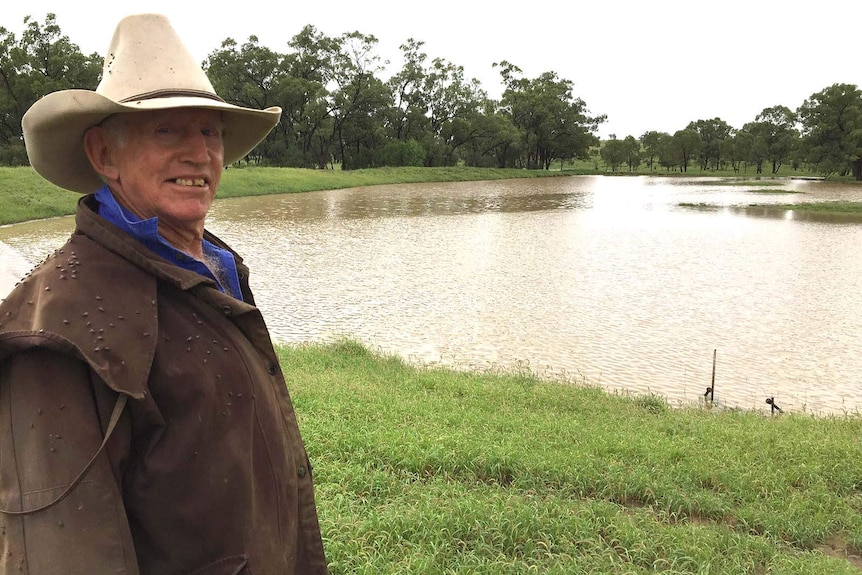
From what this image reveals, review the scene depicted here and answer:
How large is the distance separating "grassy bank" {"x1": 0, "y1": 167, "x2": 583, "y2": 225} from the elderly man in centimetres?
2666

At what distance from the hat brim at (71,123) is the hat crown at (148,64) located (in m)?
0.06

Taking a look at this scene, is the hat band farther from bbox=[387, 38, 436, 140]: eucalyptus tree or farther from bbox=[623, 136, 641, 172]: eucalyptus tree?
bbox=[623, 136, 641, 172]: eucalyptus tree

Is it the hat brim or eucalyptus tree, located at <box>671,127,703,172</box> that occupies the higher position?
eucalyptus tree, located at <box>671,127,703,172</box>

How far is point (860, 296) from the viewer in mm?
14773

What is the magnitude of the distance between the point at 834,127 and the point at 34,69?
243 feet

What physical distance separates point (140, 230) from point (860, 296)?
1721 centimetres

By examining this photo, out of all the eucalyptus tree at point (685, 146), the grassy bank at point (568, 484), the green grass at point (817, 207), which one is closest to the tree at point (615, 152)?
the eucalyptus tree at point (685, 146)

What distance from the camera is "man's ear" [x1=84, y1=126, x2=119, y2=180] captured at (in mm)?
1610

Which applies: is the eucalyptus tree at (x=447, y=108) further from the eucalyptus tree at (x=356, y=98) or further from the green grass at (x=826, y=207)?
the green grass at (x=826, y=207)

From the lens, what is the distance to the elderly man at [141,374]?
4.06 feet

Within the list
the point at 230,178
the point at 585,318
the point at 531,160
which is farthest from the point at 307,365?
the point at 531,160

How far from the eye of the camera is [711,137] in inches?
4321

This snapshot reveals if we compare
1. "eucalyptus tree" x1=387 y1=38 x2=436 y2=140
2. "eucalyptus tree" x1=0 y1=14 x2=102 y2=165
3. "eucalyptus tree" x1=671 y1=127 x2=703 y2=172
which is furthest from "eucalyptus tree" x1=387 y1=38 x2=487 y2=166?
"eucalyptus tree" x1=671 y1=127 x2=703 y2=172

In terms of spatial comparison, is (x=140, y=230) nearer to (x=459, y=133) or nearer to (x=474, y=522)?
(x=474, y=522)
